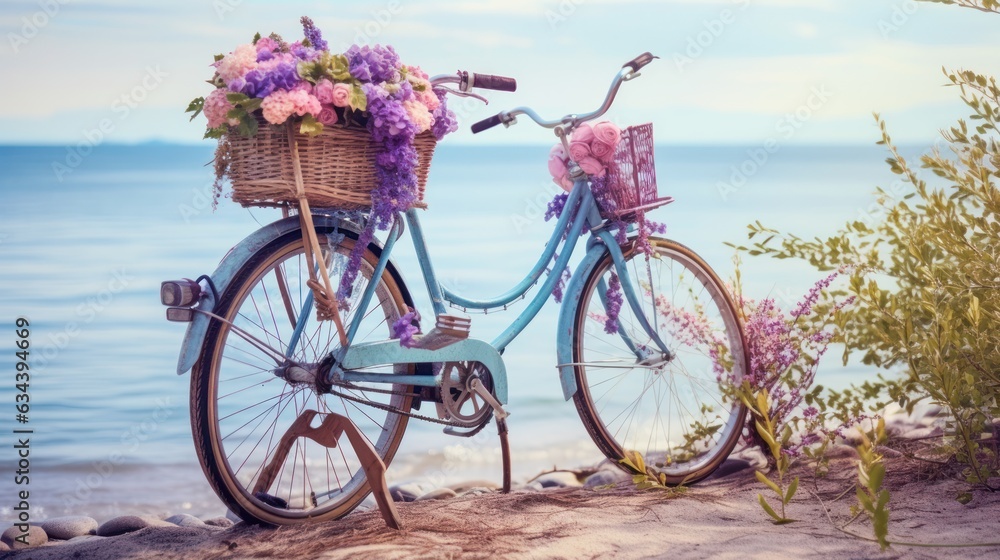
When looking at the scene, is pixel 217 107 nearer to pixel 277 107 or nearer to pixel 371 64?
pixel 277 107

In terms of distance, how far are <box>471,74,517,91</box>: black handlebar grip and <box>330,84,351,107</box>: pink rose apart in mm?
616

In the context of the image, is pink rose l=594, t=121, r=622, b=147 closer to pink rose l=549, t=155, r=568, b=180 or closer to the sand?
pink rose l=549, t=155, r=568, b=180

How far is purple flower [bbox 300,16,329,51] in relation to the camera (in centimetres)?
309

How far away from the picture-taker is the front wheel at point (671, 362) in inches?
151

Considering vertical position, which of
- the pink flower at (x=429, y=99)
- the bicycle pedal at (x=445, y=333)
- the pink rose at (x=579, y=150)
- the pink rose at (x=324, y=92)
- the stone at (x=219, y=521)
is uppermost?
the pink flower at (x=429, y=99)

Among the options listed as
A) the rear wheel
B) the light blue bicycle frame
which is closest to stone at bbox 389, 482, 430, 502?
the rear wheel

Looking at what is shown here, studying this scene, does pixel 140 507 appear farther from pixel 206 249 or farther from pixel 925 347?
pixel 206 249

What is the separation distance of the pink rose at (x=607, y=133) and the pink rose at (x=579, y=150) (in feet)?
0.19

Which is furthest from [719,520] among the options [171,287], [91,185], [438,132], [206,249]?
[91,185]

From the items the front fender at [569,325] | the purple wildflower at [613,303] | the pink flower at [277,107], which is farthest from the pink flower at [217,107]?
the purple wildflower at [613,303]

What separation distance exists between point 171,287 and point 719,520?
188 cm

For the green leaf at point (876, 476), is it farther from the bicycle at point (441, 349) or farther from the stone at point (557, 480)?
the stone at point (557, 480)

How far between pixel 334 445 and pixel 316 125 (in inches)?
39.8

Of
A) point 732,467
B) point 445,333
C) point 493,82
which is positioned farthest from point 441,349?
point 732,467
